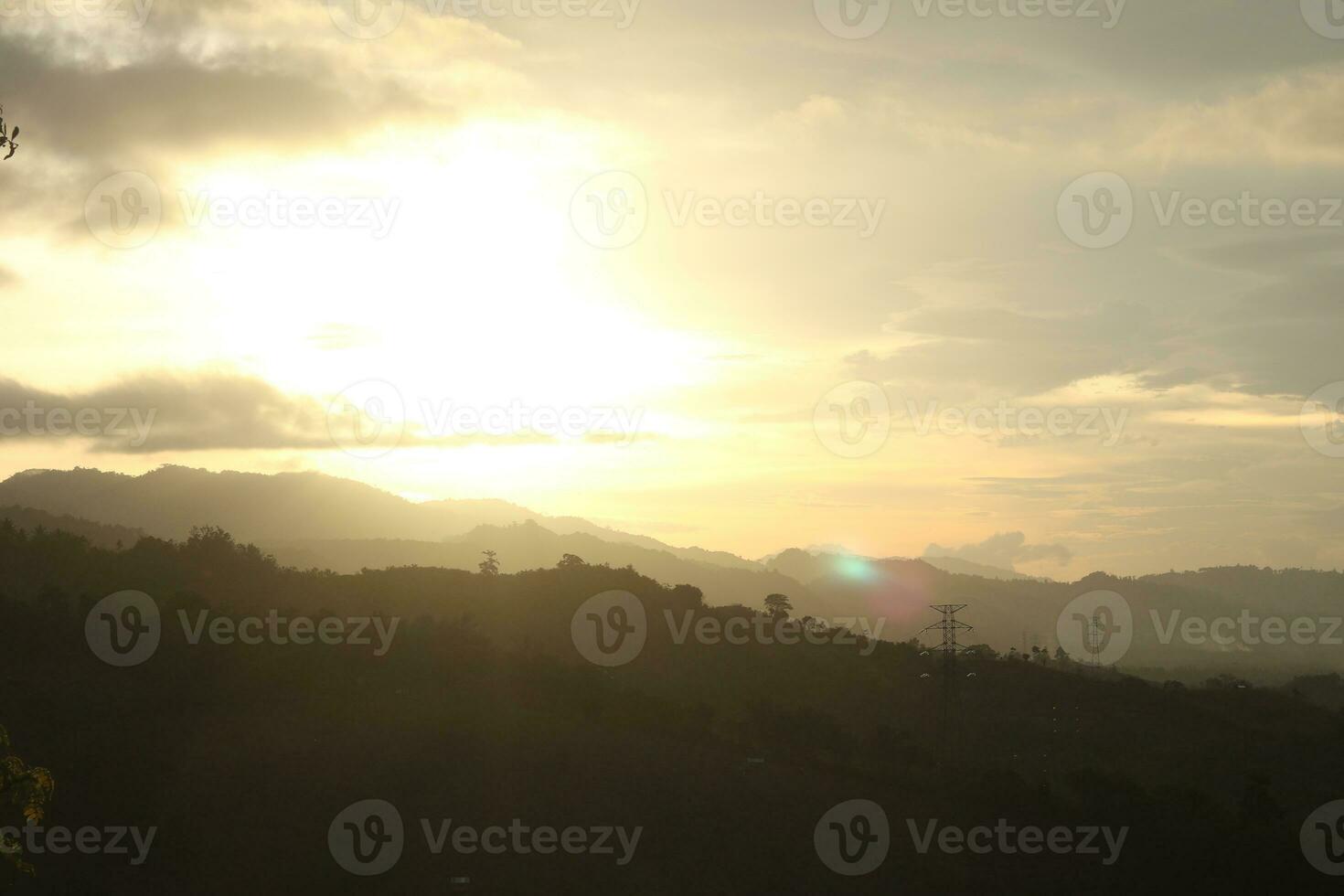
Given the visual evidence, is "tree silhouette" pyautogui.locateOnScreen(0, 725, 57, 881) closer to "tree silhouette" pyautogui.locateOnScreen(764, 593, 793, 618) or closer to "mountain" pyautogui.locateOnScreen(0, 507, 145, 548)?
"tree silhouette" pyautogui.locateOnScreen(764, 593, 793, 618)

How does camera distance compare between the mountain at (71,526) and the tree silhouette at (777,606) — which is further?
the tree silhouette at (777,606)

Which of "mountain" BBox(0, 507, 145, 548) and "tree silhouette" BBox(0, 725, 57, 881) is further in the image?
"mountain" BBox(0, 507, 145, 548)

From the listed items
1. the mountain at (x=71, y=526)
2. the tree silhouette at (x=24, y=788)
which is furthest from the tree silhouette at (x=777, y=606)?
the tree silhouette at (x=24, y=788)

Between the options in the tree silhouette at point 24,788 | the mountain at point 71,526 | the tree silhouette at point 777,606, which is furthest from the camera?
the tree silhouette at point 777,606

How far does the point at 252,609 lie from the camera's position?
307 feet

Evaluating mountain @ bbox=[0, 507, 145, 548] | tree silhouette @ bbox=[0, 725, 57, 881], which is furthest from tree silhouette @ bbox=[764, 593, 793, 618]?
tree silhouette @ bbox=[0, 725, 57, 881]

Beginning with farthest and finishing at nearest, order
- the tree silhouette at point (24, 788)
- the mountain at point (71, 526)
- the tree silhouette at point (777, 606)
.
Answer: the tree silhouette at point (777, 606), the mountain at point (71, 526), the tree silhouette at point (24, 788)

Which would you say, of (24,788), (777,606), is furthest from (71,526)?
(24,788)

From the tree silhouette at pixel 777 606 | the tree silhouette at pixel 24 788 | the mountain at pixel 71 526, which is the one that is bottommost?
the tree silhouette at pixel 777 606

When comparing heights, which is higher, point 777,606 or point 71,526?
point 71,526

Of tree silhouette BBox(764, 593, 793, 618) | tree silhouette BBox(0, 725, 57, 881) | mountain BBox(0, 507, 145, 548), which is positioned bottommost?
tree silhouette BBox(764, 593, 793, 618)

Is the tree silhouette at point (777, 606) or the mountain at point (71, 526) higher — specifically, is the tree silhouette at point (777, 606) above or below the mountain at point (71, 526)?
below

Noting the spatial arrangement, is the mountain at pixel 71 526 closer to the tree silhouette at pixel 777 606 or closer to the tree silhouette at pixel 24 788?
the tree silhouette at pixel 777 606

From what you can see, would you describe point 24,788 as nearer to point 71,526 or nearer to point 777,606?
point 777,606
